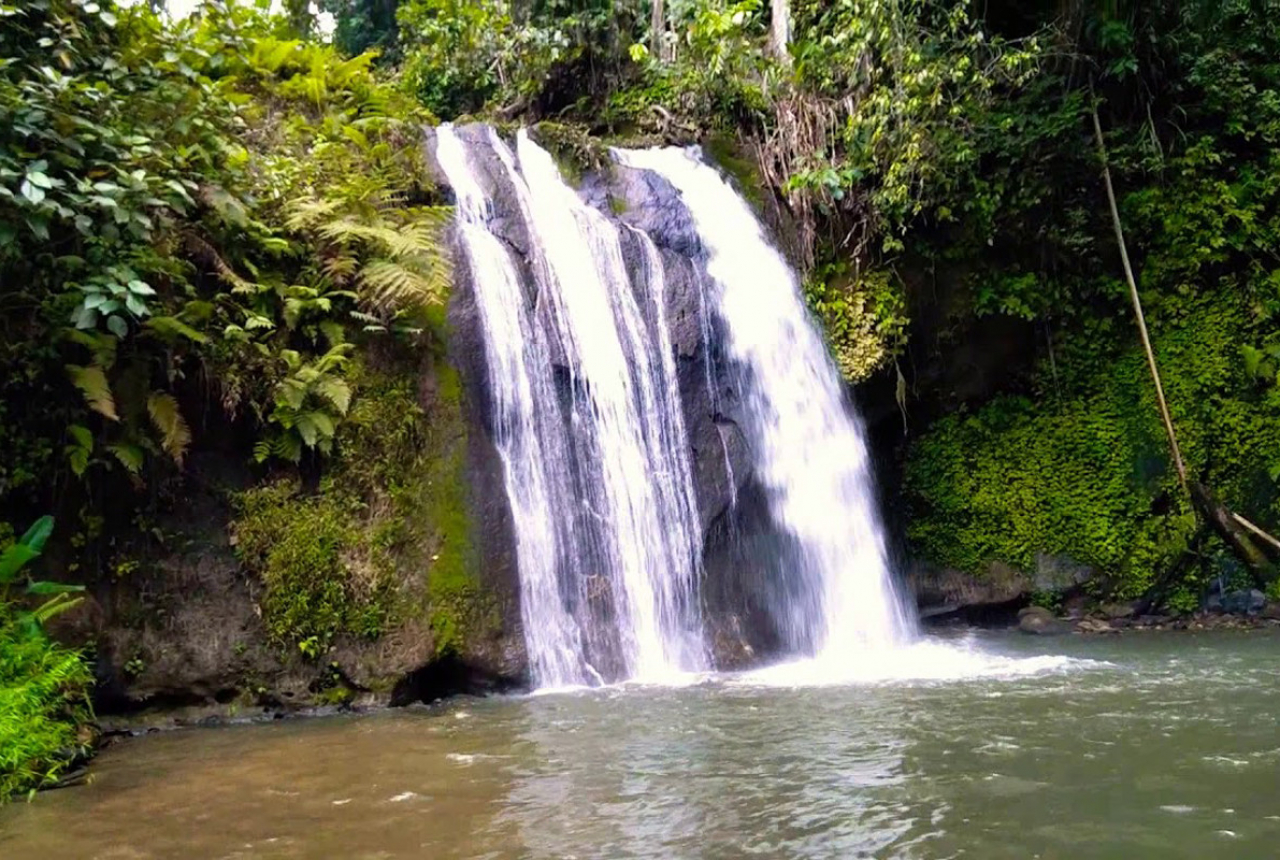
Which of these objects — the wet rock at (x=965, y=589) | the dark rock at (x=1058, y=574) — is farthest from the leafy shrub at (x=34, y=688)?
the dark rock at (x=1058, y=574)

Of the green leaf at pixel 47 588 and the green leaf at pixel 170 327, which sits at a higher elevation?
the green leaf at pixel 170 327

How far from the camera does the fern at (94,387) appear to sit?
6551 mm

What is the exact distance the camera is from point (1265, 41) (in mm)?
11180

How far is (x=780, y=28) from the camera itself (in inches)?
499

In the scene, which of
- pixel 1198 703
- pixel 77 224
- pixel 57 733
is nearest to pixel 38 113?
pixel 77 224

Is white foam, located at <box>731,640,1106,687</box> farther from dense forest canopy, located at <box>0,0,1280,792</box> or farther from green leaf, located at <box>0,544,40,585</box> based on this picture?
green leaf, located at <box>0,544,40,585</box>

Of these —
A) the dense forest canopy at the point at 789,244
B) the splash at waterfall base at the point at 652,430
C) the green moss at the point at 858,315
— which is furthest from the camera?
the green moss at the point at 858,315

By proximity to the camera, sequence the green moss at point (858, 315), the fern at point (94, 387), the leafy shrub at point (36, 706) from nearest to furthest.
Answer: the leafy shrub at point (36, 706) → the fern at point (94, 387) → the green moss at point (858, 315)

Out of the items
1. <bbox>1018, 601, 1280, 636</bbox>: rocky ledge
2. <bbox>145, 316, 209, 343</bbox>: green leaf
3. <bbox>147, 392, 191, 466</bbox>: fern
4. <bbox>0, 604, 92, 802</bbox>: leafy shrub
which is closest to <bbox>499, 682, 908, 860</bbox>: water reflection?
<bbox>0, 604, 92, 802</bbox>: leafy shrub

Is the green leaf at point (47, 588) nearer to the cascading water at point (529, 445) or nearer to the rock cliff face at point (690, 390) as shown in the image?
the rock cliff face at point (690, 390)

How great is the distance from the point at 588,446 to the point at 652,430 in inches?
25.2

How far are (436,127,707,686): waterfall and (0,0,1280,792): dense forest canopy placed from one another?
800 mm

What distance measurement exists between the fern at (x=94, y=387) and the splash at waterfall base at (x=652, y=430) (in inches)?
108

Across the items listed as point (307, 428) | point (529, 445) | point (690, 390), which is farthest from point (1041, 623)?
point (307, 428)
